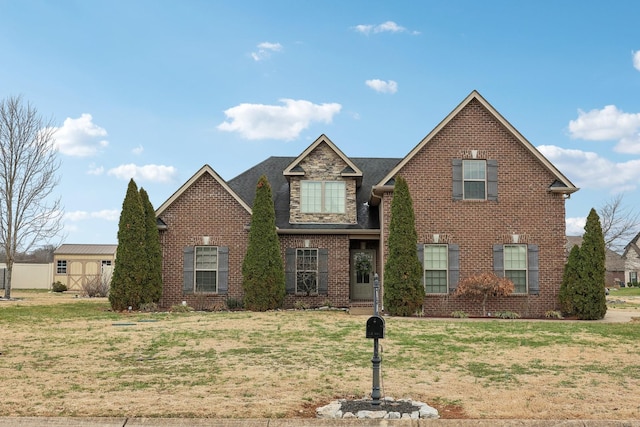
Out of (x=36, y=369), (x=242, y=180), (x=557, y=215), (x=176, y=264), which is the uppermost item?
(x=242, y=180)

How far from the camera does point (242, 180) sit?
27641 millimetres

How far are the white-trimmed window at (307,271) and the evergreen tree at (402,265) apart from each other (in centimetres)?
359

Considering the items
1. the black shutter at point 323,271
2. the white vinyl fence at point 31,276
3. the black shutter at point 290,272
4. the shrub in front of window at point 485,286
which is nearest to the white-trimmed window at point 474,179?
the shrub in front of window at point 485,286

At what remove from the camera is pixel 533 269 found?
22016 mm

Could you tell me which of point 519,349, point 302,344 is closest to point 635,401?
point 519,349

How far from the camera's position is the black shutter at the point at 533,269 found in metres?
22.0

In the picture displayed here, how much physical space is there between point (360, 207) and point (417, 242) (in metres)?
4.11

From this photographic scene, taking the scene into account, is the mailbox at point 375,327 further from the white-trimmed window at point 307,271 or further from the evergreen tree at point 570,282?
the white-trimmed window at point 307,271

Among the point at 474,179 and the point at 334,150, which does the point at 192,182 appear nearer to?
the point at 334,150

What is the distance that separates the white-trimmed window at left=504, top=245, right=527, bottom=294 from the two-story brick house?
0.11ft

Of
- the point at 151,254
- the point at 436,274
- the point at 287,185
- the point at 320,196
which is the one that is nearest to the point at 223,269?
the point at 151,254

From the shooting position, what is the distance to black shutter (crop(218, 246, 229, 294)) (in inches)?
933

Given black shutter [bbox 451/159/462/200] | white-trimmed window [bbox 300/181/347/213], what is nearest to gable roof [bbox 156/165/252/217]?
white-trimmed window [bbox 300/181/347/213]

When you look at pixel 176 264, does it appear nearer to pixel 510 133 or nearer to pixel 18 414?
pixel 510 133
